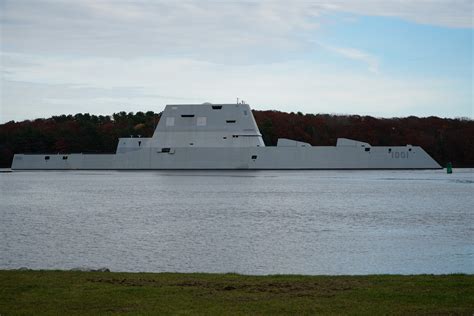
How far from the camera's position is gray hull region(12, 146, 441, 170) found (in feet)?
139

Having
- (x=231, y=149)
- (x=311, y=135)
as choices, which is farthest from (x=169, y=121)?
(x=311, y=135)

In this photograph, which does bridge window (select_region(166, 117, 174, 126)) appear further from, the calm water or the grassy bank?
the grassy bank

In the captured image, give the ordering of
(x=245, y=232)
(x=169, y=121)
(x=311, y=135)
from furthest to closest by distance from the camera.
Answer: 1. (x=311, y=135)
2. (x=169, y=121)
3. (x=245, y=232)

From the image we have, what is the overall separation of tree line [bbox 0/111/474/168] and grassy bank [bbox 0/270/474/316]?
178 ft

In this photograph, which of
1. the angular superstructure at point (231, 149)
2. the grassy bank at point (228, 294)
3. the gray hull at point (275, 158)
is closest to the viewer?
the grassy bank at point (228, 294)

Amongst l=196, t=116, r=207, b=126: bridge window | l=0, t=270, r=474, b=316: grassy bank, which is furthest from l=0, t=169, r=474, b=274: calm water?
l=196, t=116, r=207, b=126: bridge window

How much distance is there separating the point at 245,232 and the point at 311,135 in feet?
174

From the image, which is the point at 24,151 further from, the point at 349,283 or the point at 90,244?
the point at 349,283

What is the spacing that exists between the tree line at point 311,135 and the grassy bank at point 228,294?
Result: 54.2 metres

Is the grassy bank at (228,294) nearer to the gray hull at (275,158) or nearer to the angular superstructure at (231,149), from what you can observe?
the gray hull at (275,158)

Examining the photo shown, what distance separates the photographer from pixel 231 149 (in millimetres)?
43906

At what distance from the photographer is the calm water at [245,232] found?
9766mm

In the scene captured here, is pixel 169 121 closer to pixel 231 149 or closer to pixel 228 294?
pixel 231 149

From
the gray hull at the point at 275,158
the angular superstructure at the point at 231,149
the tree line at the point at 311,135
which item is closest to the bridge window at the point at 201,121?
the angular superstructure at the point at 231,149
